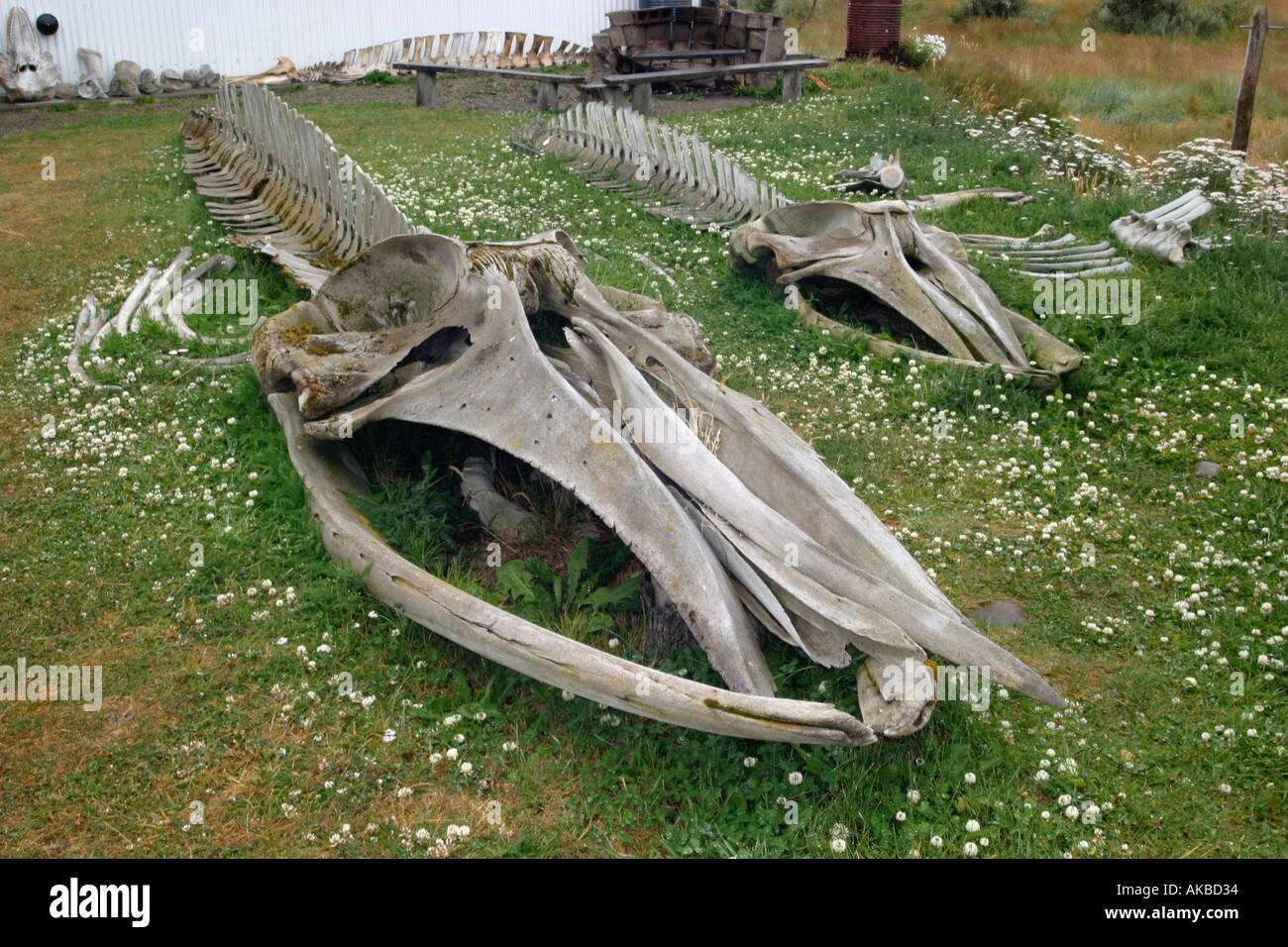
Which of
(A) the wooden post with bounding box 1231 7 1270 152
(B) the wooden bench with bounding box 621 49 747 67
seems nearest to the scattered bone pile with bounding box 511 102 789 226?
(A) the wooden post with bounding box 1231 7 1270 152

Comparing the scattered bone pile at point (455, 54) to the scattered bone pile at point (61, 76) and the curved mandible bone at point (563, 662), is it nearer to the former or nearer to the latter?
the scattered bone pile at point (61, 76)

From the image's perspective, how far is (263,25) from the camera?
73.9 feet

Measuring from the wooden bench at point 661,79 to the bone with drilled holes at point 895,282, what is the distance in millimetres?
10186

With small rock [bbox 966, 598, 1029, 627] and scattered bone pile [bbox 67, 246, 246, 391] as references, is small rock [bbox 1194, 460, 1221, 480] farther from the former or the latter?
scattered bone pile [bbox 67, 246, 246, 391]

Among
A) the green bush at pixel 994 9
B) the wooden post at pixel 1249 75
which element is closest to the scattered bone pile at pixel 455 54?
the green bush at pixel 994 9

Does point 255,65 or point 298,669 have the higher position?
point 255,65

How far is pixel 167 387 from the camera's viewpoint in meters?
6.82

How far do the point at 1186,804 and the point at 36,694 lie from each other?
178 inches

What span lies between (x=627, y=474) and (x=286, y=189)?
7327 mm

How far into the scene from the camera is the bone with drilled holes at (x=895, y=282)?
718 cm

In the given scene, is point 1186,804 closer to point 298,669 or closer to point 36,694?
point 298,669

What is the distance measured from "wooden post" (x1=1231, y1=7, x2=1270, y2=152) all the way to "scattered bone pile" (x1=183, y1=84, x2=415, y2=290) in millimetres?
10482

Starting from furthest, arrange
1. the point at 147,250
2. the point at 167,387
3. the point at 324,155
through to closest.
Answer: the point at 147,250
the point at 324,155
the point at 167,387

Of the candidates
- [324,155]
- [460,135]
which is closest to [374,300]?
[324,155]
